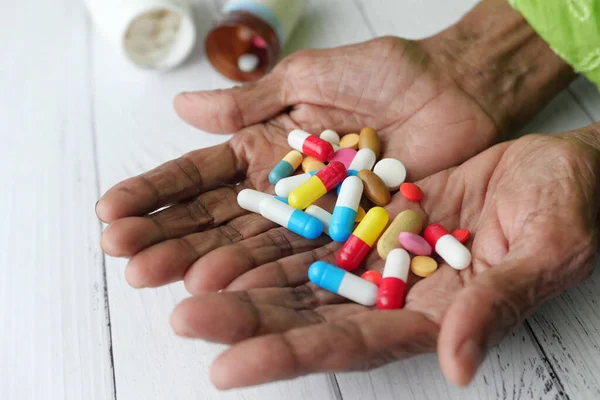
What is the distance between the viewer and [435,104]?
2.04m

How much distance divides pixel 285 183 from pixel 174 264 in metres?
0.51

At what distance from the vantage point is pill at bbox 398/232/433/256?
5.39 feet

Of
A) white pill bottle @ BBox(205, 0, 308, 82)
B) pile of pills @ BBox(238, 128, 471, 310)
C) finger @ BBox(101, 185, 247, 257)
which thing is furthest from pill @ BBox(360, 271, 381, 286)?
white pill bottle @ BBox(205, 0, 308, 82)

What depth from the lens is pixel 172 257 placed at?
153 centimetres

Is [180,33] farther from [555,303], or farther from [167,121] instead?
[555,303]

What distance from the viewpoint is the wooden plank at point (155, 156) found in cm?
175

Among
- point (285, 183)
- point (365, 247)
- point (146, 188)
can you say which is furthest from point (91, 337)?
point (365, 247)

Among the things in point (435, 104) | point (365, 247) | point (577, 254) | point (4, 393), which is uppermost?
point (435, 104)

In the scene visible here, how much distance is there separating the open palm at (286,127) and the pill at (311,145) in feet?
0.20

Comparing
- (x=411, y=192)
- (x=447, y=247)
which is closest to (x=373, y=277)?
(x=447, y=247)

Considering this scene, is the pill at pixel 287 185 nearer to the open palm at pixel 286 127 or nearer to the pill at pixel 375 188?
the open palm at pixel 286 127

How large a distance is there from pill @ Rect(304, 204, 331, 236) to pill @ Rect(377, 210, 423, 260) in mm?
175

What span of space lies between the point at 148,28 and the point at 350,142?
3.95 ft

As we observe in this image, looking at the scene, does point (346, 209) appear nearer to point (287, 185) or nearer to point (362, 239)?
point (362, 239)
